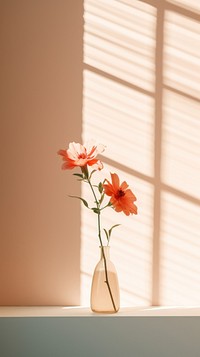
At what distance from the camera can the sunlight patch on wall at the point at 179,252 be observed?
8.21 ft

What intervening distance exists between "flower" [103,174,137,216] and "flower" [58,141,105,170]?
106 mm

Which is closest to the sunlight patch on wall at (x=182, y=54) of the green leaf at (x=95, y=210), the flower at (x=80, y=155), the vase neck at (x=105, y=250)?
the flower at (x=80, y=155)

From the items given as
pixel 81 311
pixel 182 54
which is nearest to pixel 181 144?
pixel 182 54

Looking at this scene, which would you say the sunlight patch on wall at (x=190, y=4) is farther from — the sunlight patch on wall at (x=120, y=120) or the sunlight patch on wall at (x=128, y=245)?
the sunlight patch on wall at (x=128, y=245)

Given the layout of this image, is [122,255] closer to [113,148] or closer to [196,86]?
[113,148]

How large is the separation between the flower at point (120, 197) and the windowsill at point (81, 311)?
1.19 ft

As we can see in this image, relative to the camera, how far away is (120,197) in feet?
7.50

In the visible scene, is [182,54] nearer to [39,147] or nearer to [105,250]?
[39,147]

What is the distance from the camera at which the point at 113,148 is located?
2545 millimetres

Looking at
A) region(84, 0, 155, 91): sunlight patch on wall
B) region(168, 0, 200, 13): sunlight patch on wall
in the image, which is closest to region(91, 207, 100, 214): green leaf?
A: region(84, 0, 155, 91): sunlight patch on wall

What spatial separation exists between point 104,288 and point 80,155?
1.62ft

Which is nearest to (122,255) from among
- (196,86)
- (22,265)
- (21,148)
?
(22,265)

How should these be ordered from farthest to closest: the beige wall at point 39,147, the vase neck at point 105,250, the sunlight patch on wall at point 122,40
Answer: the sunlight patch on wall at point 122,40 → the beige wall at point 39,147 → the vase neck at point 105,250

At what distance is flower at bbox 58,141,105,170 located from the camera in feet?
7.43
